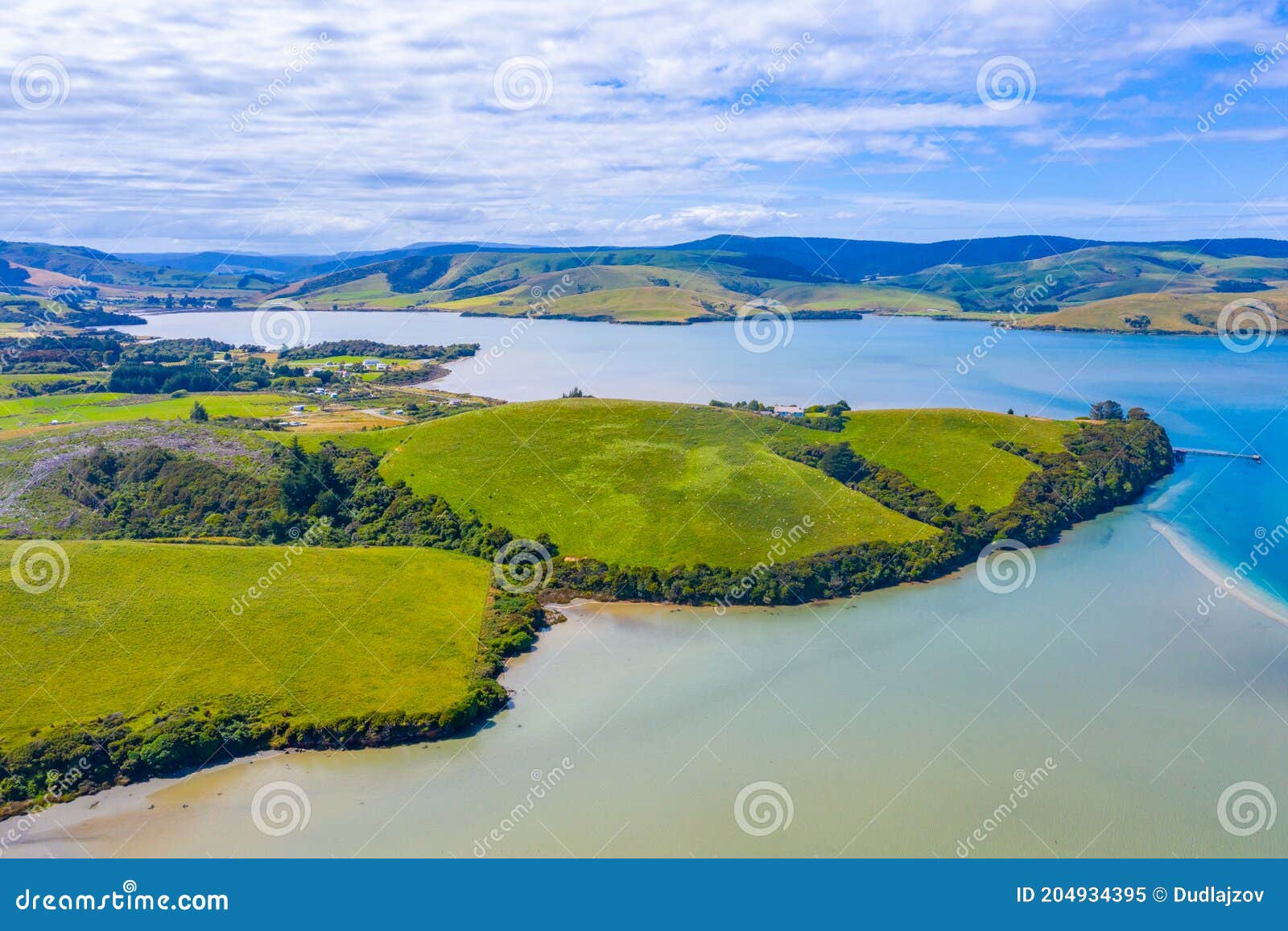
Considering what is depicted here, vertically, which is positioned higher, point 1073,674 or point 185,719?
point 1073,674

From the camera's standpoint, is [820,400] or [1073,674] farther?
[820,400]

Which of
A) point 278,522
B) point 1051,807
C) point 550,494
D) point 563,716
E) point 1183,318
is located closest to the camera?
point 1051,807

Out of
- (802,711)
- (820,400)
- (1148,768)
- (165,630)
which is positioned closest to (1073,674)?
(1148,768)

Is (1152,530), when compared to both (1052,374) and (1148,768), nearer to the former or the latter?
(1148,768)
